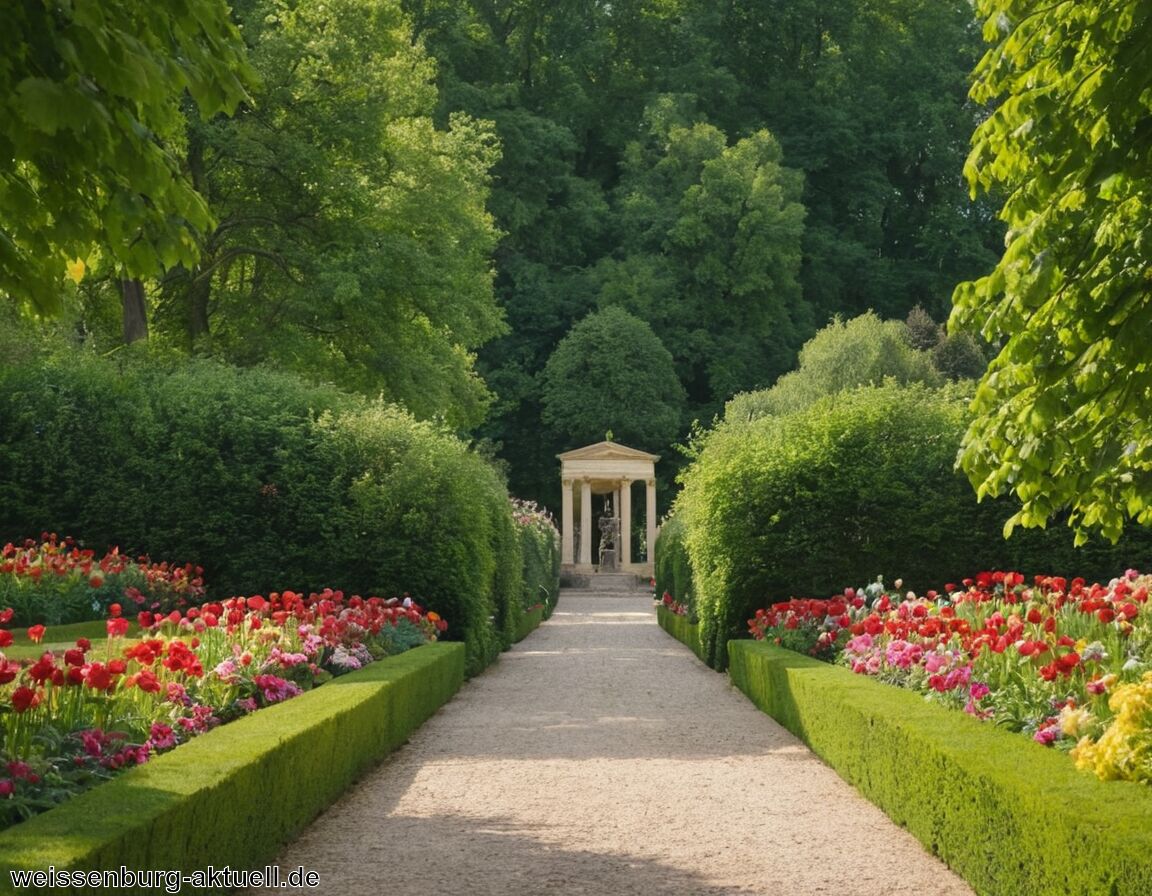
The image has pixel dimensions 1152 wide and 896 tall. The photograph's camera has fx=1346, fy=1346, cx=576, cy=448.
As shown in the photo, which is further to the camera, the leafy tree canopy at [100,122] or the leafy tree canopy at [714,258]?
the leafy tree canopy at [714,258]

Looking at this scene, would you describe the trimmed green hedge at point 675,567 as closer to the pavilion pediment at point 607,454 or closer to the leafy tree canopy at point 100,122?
the pavilion pediment at point 607,454

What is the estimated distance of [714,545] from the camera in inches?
667

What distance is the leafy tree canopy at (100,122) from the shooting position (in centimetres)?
397

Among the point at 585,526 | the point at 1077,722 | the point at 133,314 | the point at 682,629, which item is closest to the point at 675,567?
the point at 682,629

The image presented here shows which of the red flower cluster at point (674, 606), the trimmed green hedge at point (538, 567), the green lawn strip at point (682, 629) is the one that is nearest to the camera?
the green lawn strip at point (682, 629)

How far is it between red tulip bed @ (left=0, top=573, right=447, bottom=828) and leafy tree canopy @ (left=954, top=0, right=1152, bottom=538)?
440cm

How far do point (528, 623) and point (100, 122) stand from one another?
20830 millimetres

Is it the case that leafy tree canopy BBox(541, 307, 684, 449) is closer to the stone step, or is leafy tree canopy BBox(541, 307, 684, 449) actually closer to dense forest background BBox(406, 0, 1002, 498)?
dense forest background BBox(406, 0, 1002, 498)

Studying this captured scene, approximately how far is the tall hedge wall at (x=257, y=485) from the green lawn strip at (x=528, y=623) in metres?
2.16

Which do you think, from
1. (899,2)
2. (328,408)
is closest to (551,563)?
(328,408)

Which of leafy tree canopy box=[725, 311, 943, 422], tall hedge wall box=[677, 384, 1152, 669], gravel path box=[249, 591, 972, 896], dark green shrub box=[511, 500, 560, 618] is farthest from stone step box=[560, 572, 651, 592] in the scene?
gravel path box=[249, 591, 972, 896]

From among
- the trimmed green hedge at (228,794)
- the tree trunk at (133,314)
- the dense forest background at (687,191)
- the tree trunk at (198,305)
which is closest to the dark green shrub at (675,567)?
the dense forest background at (687,191)

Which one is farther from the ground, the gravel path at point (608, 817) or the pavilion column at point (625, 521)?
the pavilion column at point (625, 521)

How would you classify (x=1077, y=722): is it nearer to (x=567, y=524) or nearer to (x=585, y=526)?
(x=567, y=524)
